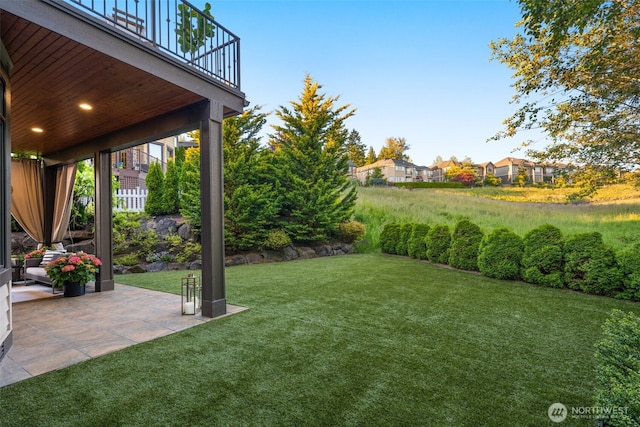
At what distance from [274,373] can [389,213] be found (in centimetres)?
1027

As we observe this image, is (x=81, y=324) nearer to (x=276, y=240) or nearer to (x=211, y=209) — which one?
(x=211, y=209)

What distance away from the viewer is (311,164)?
10.1 metres

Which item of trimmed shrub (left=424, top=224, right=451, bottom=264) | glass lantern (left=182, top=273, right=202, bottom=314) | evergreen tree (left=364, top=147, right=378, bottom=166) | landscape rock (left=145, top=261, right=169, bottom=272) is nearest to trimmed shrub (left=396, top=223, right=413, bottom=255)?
trimmed shrub (left=424, top=224, right=451, bottom=264)

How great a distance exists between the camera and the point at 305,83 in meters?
10.2

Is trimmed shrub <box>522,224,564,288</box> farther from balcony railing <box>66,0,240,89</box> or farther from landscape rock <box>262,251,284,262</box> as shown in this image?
landscape rock <box>262,251,284,262</box>

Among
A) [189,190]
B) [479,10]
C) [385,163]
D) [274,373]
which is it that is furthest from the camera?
[385,163]

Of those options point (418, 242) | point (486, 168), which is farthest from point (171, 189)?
point (486, 168)

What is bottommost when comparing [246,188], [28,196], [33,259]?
[33,259]

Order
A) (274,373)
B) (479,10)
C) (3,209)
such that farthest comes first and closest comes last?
(479,10) → (3,209) → (274,373)

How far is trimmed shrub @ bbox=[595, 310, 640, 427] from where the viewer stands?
113cm

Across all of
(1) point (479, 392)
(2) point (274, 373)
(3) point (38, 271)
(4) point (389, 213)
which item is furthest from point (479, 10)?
(3) point (38, 271)

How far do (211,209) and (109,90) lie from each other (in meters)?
1.80

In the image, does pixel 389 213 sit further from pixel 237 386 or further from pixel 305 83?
pixel 237 386

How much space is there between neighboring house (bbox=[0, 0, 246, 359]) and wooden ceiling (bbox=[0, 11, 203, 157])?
0.01 m
